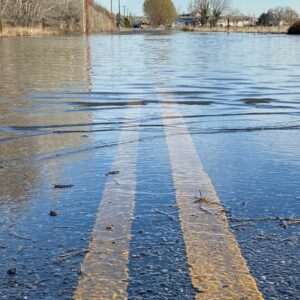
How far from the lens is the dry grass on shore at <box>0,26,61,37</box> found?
1967 inches

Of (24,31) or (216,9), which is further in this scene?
(216,9)

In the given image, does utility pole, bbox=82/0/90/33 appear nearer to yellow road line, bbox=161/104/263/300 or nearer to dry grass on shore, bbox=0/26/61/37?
dry grass on shore, bbox=0/26/61/37

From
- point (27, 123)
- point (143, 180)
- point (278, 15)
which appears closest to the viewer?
point (143, 180)

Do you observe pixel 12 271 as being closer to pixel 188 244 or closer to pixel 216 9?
pixel 188 244

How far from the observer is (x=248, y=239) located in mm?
2629

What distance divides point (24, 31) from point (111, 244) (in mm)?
54532

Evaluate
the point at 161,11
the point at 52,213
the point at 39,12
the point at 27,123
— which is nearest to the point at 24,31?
the point at 39,12

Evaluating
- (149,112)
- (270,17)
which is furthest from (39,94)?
(270,17)

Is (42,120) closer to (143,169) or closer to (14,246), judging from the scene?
(143,169)

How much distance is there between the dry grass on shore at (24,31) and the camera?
1967 inches

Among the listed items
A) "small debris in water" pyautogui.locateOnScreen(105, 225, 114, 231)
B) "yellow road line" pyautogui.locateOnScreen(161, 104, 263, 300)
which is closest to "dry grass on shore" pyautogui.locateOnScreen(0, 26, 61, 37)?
"yellow road line" pyautogui.locateOnScreen(161, 104, 263, 300)

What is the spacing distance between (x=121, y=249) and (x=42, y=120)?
12.9ft

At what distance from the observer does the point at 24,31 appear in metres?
54.3

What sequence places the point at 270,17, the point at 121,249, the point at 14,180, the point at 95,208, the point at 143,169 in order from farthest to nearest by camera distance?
the point at 270,17
the point at 143,169
the point at 14,180
the point at 95,208
the point at 121,249
